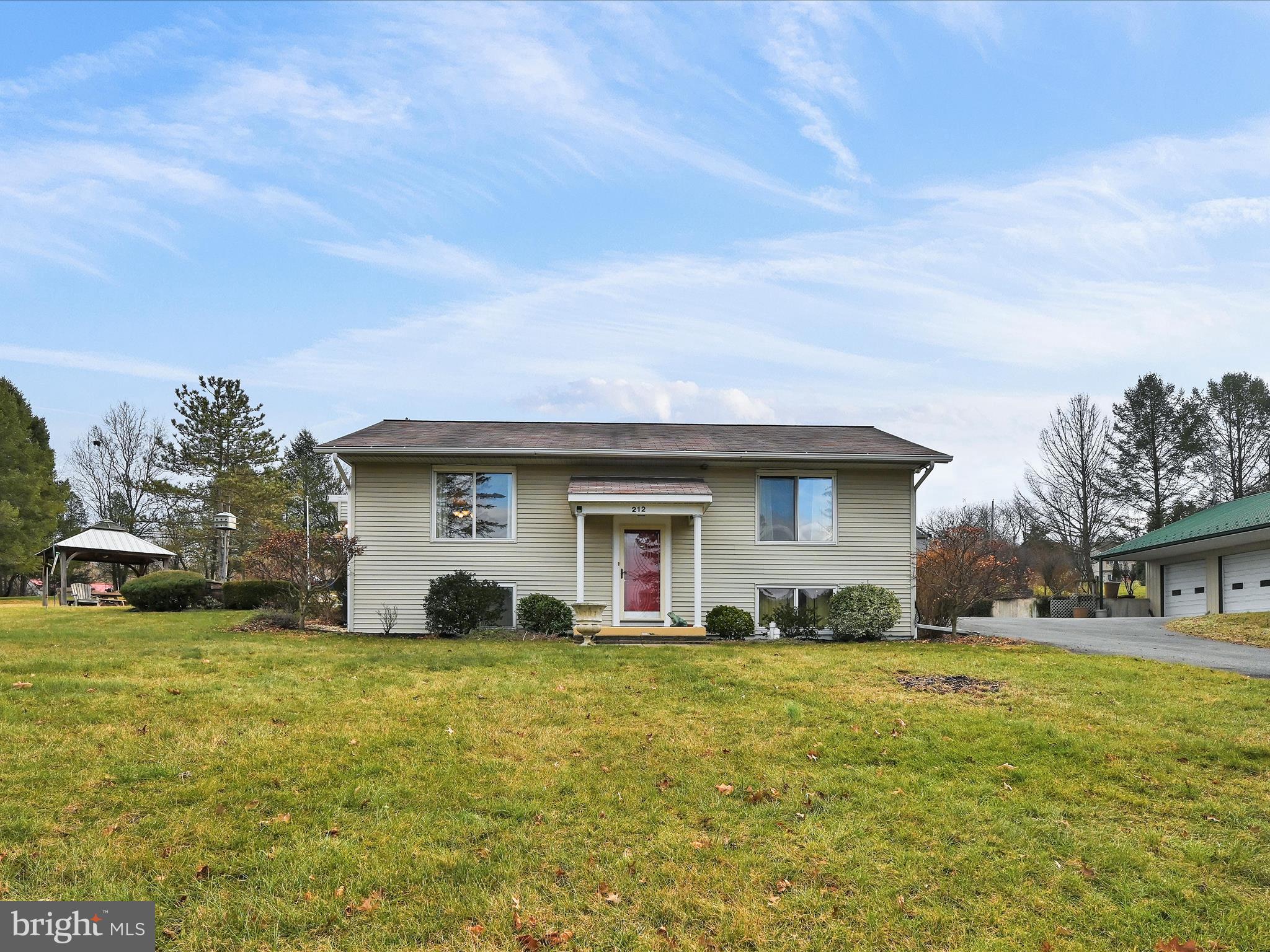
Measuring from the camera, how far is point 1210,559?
1061 inches

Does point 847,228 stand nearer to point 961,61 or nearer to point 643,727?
point 961,61

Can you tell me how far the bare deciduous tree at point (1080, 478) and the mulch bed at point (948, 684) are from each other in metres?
34.2

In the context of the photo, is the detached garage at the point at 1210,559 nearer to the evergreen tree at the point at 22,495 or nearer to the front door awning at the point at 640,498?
the front door awning at the point at 640,498

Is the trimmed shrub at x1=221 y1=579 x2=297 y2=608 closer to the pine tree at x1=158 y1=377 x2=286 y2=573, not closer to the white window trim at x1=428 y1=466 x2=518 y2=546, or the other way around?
the white window trim at x1=428 y1=466 x2=518 y2=546

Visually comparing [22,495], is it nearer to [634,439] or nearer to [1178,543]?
[634,439]

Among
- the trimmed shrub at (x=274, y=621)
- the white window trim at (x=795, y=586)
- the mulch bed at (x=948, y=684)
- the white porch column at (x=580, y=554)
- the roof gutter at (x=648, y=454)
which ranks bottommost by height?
the mulch bed at (x=948, y=684)

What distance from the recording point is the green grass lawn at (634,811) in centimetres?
437

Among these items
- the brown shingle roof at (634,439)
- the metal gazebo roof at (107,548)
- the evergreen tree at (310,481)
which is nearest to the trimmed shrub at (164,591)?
the metal gazebo roof at (107,548)

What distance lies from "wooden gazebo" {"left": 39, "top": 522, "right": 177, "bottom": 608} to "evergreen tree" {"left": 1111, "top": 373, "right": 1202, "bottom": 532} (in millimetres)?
40621

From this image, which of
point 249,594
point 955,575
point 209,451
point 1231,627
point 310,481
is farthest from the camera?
point 310,481

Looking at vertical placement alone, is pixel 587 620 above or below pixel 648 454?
below

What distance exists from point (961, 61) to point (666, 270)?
7.10 meters

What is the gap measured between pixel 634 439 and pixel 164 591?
13.2 m

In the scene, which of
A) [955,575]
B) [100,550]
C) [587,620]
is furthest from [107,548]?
[955,575]
